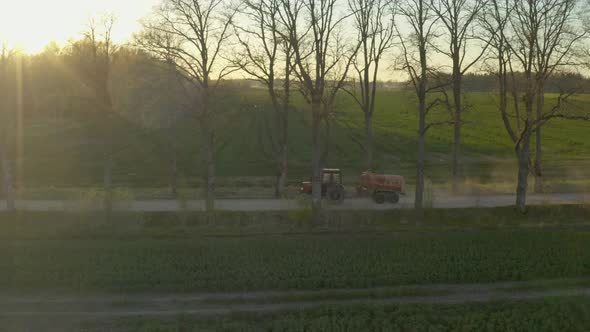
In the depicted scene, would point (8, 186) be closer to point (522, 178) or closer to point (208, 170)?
point (208, 170)

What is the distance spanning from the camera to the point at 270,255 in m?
18.8

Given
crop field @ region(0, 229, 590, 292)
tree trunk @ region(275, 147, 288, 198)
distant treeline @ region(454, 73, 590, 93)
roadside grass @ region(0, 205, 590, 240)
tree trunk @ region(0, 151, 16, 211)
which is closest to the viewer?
crop field @ region(0, 229, 590, 292)

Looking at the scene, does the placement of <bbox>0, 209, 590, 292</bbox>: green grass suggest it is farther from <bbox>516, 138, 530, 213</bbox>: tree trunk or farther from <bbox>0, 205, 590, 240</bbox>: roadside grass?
<bbox>516, 138, 530, 213</bbox>: tree trunk

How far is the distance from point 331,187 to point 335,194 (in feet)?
1.26

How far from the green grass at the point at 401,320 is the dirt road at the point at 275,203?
10659 millimetres

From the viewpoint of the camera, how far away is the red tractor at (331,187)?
2739cm

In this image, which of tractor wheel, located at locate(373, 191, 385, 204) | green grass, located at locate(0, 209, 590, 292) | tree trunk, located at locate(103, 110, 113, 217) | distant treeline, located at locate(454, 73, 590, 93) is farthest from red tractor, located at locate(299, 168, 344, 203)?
tree trunk, located at locate(103, 110, 113, 217)

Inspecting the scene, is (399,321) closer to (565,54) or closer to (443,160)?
(565,54)

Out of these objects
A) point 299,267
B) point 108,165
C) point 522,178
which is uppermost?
point 108,165

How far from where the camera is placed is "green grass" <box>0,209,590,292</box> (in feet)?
53.9

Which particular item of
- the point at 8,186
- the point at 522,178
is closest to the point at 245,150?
the point at 8,186

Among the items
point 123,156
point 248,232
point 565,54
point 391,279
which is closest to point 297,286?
point 391,279

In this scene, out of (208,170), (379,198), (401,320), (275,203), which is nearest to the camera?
(401,320)

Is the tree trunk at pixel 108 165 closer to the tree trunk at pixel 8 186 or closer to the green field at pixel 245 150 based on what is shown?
the green field at pixel 245 150
